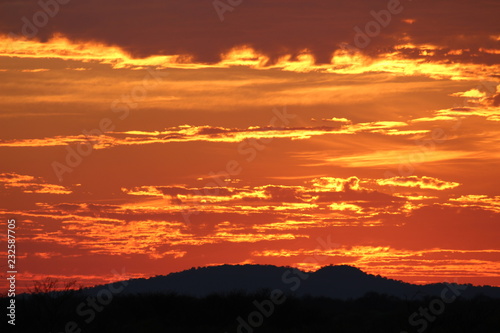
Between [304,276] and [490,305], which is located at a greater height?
[304,276]

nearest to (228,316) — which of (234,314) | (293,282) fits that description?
(234,314)

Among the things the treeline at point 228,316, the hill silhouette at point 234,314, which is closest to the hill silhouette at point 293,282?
the hill silhouette at point 234,314

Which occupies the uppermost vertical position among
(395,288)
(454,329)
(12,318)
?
(395,288)

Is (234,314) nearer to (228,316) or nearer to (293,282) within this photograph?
(228,316)

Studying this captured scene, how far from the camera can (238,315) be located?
177 ft

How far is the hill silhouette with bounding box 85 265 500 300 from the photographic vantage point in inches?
4648

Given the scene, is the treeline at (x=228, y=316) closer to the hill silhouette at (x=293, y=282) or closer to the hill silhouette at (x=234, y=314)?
the hill silhouette at (x=234, y=314)

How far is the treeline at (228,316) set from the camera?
45.9 m

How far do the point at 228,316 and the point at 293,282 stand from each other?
70.9 meters

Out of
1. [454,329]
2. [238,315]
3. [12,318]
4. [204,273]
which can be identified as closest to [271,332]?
[238,315]

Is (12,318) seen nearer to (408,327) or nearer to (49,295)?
(49,295)

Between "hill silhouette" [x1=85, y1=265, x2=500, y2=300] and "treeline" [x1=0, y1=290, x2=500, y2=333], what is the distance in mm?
58262

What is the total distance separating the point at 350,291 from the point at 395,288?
639 cm

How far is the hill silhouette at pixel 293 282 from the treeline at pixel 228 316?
58.3 meters
